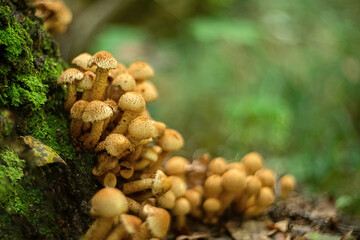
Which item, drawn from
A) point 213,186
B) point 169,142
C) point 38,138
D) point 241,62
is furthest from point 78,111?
point 241,62

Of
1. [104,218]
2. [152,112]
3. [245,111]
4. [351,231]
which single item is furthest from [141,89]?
[152,112]

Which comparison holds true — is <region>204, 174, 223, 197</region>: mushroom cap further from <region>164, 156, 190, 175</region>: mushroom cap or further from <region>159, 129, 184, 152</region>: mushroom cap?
<region>159, 129, 184, 152</region>: mushroom cap

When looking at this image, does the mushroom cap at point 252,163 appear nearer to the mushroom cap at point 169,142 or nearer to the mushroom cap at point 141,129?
the mushroom cap at point 169,142

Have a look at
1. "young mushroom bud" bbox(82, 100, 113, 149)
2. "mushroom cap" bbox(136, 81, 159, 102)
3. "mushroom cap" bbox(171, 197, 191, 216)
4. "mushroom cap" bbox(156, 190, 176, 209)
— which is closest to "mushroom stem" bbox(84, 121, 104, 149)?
"young mushroom bud" bbox(82, 100, 113, 149)

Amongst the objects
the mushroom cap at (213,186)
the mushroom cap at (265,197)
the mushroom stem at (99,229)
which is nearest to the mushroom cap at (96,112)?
the mushroom stem at (99,229)

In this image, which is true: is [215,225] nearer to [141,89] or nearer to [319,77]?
[141,89]

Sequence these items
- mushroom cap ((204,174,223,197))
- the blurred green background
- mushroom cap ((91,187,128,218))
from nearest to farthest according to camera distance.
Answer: mushroom cap ((91,187,128,218)) → mushroom cap ((204,174,223,197)) → the blurred green background

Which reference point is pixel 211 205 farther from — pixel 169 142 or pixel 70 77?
pixel 70 77
